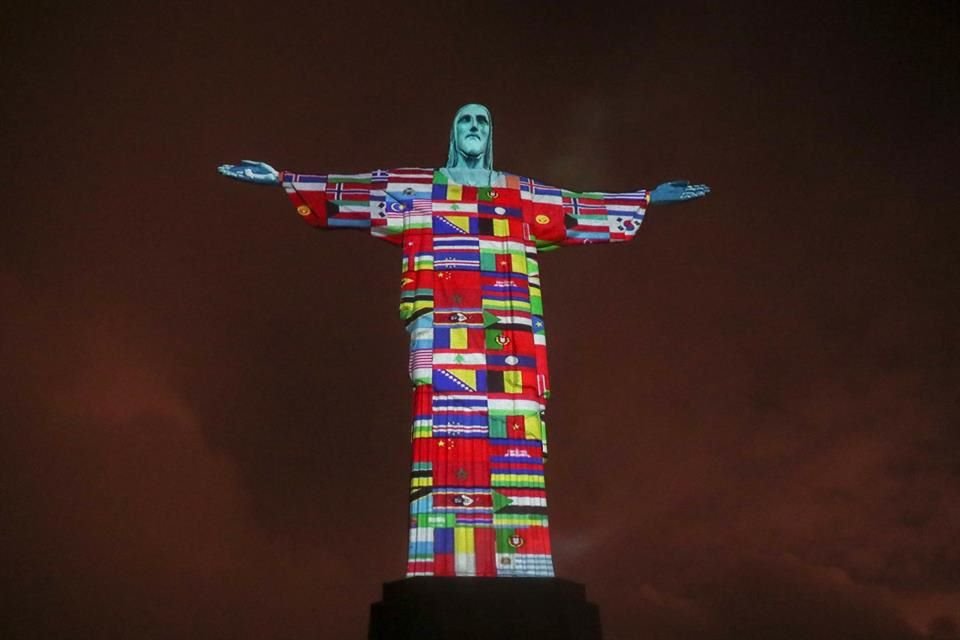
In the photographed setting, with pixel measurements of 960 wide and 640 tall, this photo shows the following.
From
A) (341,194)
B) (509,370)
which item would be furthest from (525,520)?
(341,194)

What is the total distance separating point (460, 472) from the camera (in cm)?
542

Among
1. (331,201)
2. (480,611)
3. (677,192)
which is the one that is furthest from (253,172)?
(480,611)

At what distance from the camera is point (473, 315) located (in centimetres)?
598

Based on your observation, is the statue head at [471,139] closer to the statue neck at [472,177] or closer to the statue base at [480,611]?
the statue neck at [472,177]

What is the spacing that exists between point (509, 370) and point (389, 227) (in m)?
1.53

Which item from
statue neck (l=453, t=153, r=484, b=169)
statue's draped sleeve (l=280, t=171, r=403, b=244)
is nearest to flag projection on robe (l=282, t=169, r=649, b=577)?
statue's draped sleeve (l=280, t=171, r=403, b=244)

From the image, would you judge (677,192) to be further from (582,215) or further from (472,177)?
(472,177)

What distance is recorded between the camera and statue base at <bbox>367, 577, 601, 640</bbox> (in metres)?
4.62

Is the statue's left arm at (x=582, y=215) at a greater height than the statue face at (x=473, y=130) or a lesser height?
lesser

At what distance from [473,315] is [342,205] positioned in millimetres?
1408

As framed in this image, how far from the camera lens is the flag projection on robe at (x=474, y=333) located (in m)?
5.27

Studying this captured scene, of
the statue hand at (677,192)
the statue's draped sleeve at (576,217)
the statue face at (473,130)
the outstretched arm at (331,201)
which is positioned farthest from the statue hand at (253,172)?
the statue hand at (677,192)

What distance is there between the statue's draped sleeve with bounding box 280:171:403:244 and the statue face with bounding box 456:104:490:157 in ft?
2.61

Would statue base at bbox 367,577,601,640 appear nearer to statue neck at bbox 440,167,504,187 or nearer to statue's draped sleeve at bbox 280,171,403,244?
statue's draped sleeve at bbox 280,171,403,244
